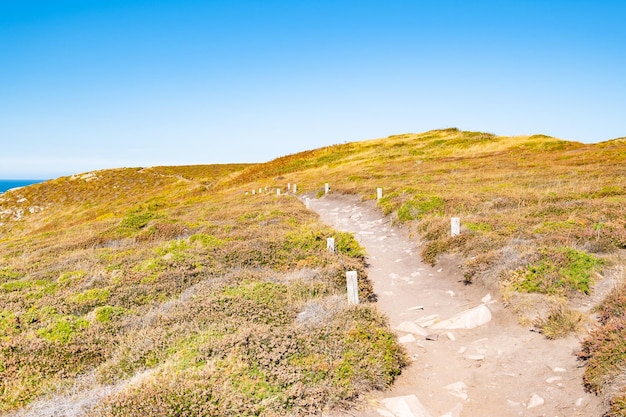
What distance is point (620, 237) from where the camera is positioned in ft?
36.4

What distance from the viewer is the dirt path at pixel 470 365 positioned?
5930 millimetres

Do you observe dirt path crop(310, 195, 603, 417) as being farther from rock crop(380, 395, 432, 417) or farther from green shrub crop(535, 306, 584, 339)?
green shrub crop(535, 306, 584, 339)

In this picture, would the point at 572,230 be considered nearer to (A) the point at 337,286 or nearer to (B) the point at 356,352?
(A) the point at 337,286

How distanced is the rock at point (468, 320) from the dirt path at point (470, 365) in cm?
6

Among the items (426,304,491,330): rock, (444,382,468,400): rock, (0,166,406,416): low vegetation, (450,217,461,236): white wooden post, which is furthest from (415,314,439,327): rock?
(450,217,461,236): white wooden post

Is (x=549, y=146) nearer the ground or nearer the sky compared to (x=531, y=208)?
nearer the sky

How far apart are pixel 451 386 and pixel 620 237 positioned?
8.00 m

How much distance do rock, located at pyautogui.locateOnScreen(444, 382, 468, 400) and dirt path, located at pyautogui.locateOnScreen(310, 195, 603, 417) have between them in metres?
0.02

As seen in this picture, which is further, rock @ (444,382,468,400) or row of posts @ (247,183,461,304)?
row of posts @ (247,183,461,304)

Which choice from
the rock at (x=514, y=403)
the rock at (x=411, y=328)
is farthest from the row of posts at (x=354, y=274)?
the rock at (x=514, y=403)

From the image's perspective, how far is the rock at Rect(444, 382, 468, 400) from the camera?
6402 mm

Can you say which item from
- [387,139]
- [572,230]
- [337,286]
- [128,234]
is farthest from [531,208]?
[387,139]

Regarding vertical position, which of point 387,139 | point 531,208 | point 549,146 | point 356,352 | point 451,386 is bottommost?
point 451,386

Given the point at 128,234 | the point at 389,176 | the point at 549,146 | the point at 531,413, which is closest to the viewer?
the point at 531,413
